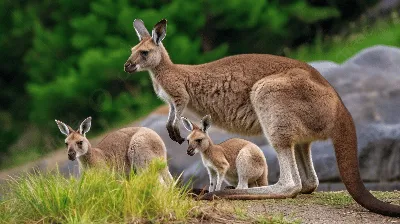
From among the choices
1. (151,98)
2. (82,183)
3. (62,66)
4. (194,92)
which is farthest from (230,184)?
(62,66)

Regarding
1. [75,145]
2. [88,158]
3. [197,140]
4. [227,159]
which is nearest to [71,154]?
[75,145]

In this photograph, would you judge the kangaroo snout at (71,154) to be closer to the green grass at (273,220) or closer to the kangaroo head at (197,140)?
the kangaroo head at (197,140)

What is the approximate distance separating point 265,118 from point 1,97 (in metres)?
15.5

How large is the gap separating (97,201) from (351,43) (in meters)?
13.0

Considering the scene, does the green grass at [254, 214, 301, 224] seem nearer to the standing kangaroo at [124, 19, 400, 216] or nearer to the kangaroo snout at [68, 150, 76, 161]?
the standing kangaroo at [124, 19, 400, 216]

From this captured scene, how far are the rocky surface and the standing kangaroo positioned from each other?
2848 millimetres

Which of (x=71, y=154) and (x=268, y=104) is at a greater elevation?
(x=268, y=104)

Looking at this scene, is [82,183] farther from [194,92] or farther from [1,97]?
[1,97]

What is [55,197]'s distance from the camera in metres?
6.22

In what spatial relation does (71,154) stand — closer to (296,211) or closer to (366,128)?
(296,211)

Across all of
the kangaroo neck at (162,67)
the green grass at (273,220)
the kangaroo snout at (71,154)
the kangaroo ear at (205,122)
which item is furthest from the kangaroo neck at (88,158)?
the green grass at (273,220)

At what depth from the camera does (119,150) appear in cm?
820

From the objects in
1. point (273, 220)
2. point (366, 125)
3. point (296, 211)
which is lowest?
point (273, 220)

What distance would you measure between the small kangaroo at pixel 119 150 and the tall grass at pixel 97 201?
142 centimetres
